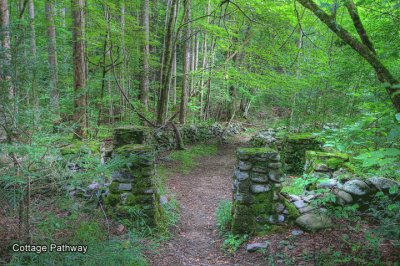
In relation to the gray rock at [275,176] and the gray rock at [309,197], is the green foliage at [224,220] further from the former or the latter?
the gray rock at [309,197]

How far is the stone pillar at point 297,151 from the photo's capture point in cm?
726

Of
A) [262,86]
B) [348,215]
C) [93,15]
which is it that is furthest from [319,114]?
[93,15]

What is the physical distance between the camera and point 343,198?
12.2 feet

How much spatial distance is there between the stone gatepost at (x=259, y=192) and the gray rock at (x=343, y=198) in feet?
2.50

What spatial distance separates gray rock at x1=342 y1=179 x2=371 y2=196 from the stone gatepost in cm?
95

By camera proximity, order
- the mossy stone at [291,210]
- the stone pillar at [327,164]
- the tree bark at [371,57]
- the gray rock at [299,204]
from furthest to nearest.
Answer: the stone pillar at [327,164] < the gray rock at [299,204] < the mossy stone at [291,210] < the tree bark at [371,57]

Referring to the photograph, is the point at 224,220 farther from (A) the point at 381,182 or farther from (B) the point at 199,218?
(A) the point at 381,182

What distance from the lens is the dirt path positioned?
3504 millimetres

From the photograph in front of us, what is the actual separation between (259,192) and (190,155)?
19.3 ft

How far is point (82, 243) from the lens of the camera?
302 centimetres

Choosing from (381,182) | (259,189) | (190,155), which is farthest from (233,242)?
(190,155)

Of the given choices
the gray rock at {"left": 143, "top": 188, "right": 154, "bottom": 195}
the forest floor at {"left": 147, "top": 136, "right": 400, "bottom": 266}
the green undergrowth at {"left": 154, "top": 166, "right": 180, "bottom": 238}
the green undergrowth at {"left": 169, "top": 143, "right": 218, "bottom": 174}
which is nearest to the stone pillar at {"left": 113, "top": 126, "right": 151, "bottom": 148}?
the green undergrowth at {"left": 154, "top": 166, "right": 180, "bottom": 238}

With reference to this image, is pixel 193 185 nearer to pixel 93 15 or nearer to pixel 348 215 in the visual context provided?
pixel 348 215

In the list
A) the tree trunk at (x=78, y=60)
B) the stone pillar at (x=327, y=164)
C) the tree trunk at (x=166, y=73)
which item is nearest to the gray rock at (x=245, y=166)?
the stone pillar at (x=327, y=164)
